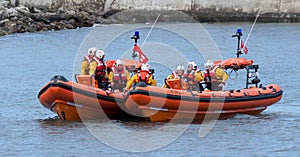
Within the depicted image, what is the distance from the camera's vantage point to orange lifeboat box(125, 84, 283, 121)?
750 inches

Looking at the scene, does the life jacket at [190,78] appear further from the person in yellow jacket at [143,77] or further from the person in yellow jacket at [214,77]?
the person in yellow jacket at [143,77]

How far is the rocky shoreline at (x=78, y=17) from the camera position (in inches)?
1917

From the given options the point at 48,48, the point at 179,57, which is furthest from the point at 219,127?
the point at 48,48

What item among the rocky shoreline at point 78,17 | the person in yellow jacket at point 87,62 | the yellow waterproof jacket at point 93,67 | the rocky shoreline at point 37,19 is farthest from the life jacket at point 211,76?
the rocky shoreline at point 78,17

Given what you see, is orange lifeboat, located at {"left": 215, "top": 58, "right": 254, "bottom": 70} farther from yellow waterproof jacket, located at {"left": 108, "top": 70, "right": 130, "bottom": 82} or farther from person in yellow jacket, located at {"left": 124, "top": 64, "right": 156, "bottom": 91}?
yellow waterproof jacket, located at {"left": 108, "top": 70, "right": 130, "bottom": 82}

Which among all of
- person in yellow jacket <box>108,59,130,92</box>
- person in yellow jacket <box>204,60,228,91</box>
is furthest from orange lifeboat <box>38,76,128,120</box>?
person in yellow jacket <box>204,60,228,91</box>

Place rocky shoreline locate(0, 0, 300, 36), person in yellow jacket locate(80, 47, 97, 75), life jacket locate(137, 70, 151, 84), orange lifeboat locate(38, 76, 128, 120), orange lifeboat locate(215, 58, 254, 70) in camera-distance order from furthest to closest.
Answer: rocky shoreline locate(0, 0, 300, 36) → orange lifeboat locate(215, 58, 254, 70) → person in yellow jacket locate(80, 47, 97, 75) → life jacket locate(137, 70, 151, 84) → orange lifeboat locate(38, 76, 128, 120)

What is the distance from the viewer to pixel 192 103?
1953 cm

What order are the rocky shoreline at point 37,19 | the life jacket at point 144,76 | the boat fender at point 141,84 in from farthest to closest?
the rocky shoreline at point 37,19, the life jacket at point 144,76, the boat fender at point 141,84


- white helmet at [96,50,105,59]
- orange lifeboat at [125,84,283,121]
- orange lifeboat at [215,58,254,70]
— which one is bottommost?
orange lifeboat at [125,84,283,121]

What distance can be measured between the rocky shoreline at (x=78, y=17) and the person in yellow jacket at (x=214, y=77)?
2765cm

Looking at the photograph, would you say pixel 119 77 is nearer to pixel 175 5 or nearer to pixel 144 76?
pixel 144 76

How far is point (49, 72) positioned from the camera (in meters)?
31.9

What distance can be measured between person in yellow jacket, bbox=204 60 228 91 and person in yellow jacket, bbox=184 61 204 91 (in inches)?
11.4
